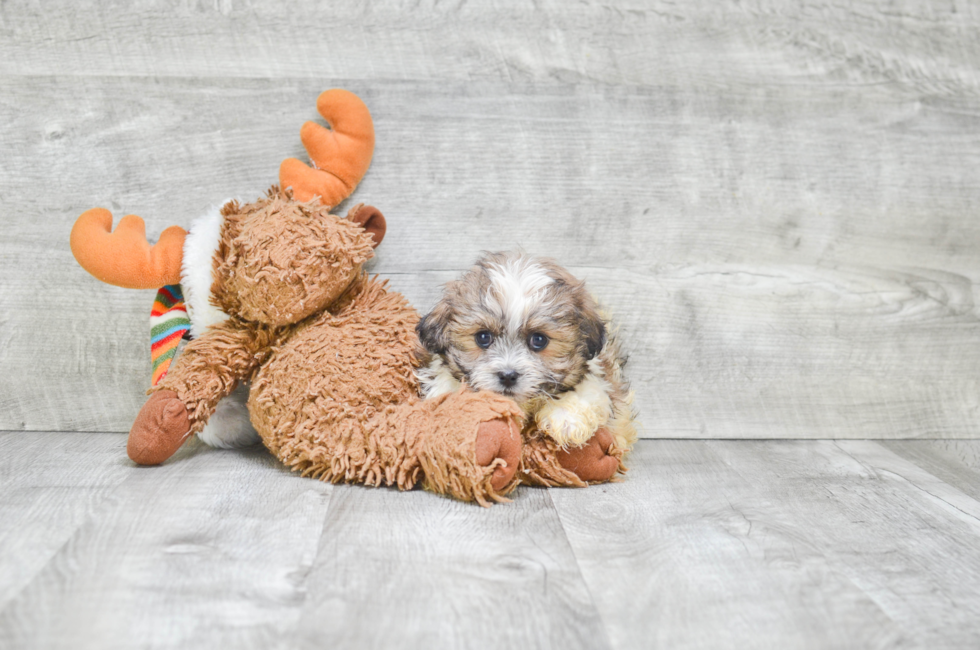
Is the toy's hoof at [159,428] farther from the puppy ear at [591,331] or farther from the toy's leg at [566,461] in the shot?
the puppy ear at [591,331]

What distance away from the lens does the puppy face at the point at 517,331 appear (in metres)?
1.59

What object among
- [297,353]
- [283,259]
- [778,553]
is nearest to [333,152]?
[283,259]

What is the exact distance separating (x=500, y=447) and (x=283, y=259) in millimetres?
603

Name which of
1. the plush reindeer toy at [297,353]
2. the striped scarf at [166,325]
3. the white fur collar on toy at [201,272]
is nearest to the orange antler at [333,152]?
the plush reindeer toy at [297,353]

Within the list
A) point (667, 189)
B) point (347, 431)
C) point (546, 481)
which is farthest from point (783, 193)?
point (347, 431)

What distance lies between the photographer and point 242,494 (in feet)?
5.16

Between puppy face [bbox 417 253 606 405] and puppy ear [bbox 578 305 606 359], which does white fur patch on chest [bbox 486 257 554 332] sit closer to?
puppy face [bbox 417 253 606 405]

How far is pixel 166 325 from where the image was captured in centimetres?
180

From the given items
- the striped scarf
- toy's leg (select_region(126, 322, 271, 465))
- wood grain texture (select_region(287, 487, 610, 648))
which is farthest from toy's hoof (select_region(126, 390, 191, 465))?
wood grain texture (select_region(287, 487, 610, 648))

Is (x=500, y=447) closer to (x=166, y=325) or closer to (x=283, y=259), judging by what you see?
(x=283, y=259)

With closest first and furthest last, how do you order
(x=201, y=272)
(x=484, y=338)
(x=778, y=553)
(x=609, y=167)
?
1. (x=778, y=553)
2. (x=484, y=338)
3. (x=201, y=272)
4. (x=609, y=167)

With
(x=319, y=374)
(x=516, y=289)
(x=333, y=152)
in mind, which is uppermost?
(x=333, y=152)

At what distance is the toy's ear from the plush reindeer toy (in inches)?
3.2

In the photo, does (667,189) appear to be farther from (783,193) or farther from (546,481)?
(546,481)
